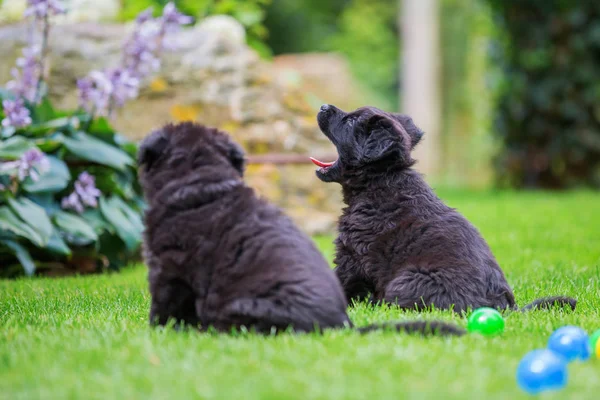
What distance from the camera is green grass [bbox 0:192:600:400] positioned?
2.69 m

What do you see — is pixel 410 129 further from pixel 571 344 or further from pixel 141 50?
pixel 141 50

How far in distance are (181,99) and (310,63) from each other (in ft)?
26.1

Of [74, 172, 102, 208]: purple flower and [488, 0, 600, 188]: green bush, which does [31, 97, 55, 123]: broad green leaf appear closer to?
[74, 172, 102, 208]: purple flower

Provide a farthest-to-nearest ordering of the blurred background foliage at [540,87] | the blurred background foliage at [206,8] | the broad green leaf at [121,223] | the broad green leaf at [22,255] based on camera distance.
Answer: the blurred background foliage at [540,87] → the blurred background foliage at [206,8] → the broad green leaf at [121,223] → the broad green leaf at [22,255]

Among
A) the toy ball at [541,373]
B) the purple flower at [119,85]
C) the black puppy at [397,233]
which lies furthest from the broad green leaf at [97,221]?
the toy ball at [541,373]

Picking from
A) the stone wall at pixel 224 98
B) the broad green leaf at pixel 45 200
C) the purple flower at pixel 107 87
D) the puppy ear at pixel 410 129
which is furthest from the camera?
the stone wall at pixel 224 98

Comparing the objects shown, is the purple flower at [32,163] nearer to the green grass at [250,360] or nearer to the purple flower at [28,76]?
the purple flower at [28,76]

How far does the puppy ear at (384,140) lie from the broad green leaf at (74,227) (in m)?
2.68

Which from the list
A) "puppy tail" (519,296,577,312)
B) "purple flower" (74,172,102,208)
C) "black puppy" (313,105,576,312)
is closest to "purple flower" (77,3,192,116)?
"purple flower" (74,172,102,208)

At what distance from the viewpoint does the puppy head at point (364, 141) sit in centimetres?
477

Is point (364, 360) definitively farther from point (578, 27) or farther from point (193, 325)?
point (578, 27)

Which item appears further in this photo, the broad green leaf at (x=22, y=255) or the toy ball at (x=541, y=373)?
the broad green leaf at (x=22, y=255)

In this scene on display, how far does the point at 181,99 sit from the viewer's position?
8.80 meters

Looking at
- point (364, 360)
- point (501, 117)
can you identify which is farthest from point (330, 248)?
point (501, 117)
